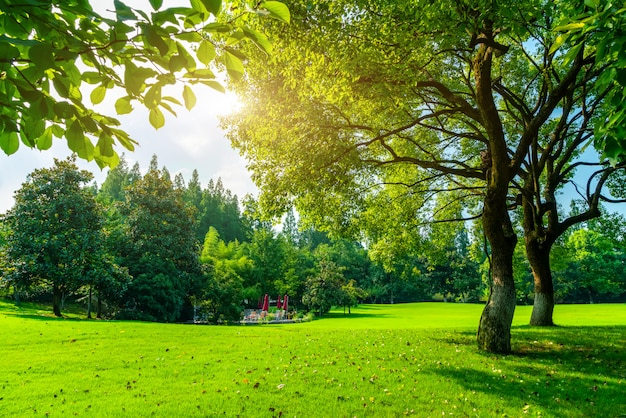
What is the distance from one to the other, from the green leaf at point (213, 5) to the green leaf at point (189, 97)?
57 cm

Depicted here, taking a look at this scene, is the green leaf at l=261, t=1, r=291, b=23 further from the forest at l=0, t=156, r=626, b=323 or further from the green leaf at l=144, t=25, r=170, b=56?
the forest at l=0, t=156, r=626, b=323

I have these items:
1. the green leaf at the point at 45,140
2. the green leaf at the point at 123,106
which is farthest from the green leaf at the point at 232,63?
the green leaf at the point at 45,140

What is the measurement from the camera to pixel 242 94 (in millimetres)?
12180

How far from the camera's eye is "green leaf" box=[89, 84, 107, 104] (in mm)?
2156

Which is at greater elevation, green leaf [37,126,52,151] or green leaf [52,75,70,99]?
green leaf [52,75,70,99]

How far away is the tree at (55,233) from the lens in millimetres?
23609

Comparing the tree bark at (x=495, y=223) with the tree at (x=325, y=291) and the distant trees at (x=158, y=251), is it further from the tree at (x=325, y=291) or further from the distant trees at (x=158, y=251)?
the tree at (x=325, y=291)

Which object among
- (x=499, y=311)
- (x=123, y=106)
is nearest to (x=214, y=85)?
(x=123, y=106)

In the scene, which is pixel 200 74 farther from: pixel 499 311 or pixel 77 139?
pixel 499 311

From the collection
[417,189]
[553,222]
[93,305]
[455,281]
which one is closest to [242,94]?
[417,189]

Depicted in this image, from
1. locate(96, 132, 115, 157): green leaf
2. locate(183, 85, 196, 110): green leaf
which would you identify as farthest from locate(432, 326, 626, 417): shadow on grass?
locate(96, 132, 115, 157): green leaf

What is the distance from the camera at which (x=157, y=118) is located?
223 centimetres

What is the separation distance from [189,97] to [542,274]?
58.5 ft

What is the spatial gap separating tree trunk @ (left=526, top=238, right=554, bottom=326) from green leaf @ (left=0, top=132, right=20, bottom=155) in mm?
17922
